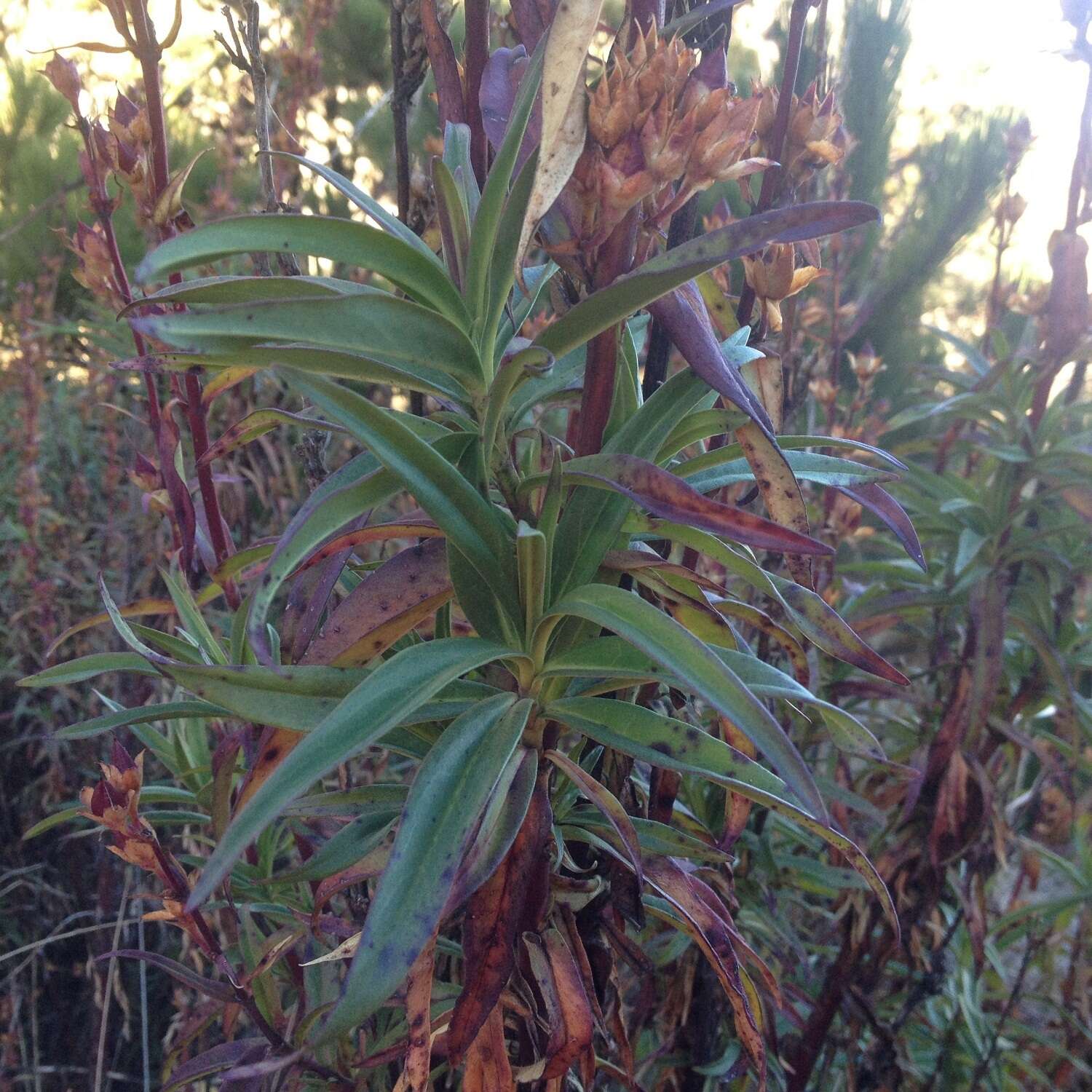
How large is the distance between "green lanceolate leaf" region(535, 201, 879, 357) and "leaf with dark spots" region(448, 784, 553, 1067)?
11.7 inches

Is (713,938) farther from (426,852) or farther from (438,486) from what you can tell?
(438,486)

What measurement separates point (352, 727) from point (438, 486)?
0.47 feet

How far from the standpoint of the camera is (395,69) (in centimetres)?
77

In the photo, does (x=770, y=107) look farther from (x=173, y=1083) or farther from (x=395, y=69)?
(x=173, y=1083)

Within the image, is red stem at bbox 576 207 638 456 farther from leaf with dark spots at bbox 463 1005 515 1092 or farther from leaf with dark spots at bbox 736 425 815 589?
leaf with dark spots at bbox 463 1005 515 1092

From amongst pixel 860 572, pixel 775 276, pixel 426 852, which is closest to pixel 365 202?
pixel 775 276

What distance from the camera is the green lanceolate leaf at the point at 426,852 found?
1.34ft

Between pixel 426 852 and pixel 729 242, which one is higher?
pixel 729 242

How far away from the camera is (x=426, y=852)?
45 cm

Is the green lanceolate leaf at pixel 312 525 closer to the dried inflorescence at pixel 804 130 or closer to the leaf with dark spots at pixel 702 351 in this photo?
the leaf with dark spots at pixel 702 351

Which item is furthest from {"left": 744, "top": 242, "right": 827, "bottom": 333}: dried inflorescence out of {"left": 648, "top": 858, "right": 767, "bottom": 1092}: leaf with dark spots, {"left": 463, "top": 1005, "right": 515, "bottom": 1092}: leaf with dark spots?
{"left": 463, "top": 1005, "right": 515, "bottom": 1092}: leaf with dark spots

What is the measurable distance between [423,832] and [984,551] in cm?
102

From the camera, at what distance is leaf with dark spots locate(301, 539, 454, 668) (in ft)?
1.81

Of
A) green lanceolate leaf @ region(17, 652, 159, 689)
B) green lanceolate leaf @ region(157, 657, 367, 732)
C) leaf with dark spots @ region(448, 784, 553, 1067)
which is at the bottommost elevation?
leaf with dark spots @ region(448, 784, 553, 1067)
